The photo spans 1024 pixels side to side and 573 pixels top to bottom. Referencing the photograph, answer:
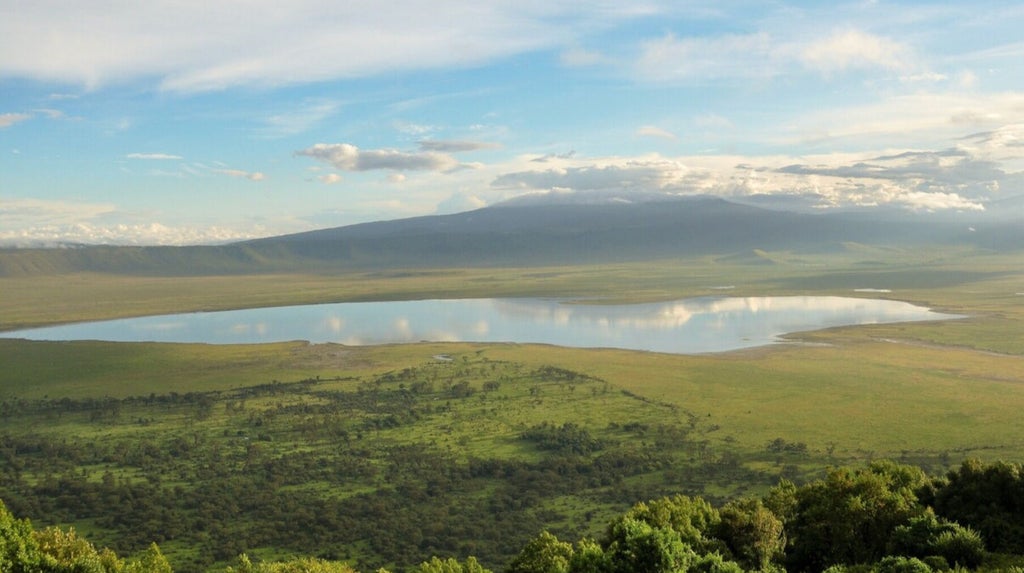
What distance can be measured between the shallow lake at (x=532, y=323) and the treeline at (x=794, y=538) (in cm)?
7742

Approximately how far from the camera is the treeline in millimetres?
23719

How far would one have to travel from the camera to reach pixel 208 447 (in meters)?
63.9

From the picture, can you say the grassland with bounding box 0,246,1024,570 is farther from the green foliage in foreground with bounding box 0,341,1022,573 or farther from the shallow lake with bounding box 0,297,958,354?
the shallow lake with bounding box 0,297,958,354

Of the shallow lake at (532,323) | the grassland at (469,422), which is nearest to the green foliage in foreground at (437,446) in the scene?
the grassland at (469,422)

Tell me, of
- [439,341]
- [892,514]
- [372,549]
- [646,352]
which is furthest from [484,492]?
[439,341]

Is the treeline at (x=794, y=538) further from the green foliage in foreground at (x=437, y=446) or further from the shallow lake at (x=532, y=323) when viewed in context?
the shallow lake at (x=532, y=323)

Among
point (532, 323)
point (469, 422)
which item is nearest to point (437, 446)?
point (469, 422)

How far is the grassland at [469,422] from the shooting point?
50719 millimetres

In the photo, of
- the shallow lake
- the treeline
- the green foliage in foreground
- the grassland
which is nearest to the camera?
the treeline

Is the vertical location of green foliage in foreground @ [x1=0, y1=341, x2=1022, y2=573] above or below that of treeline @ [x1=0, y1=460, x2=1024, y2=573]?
below

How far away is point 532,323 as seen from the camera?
142 m

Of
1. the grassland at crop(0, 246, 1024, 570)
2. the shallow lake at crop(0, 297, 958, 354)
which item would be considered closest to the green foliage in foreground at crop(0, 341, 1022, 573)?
the grassland at crop(0, 246, 1024, 570)

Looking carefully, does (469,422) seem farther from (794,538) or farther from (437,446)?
(794,538)

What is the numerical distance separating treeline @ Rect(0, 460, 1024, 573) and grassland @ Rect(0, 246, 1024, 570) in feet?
51.6
